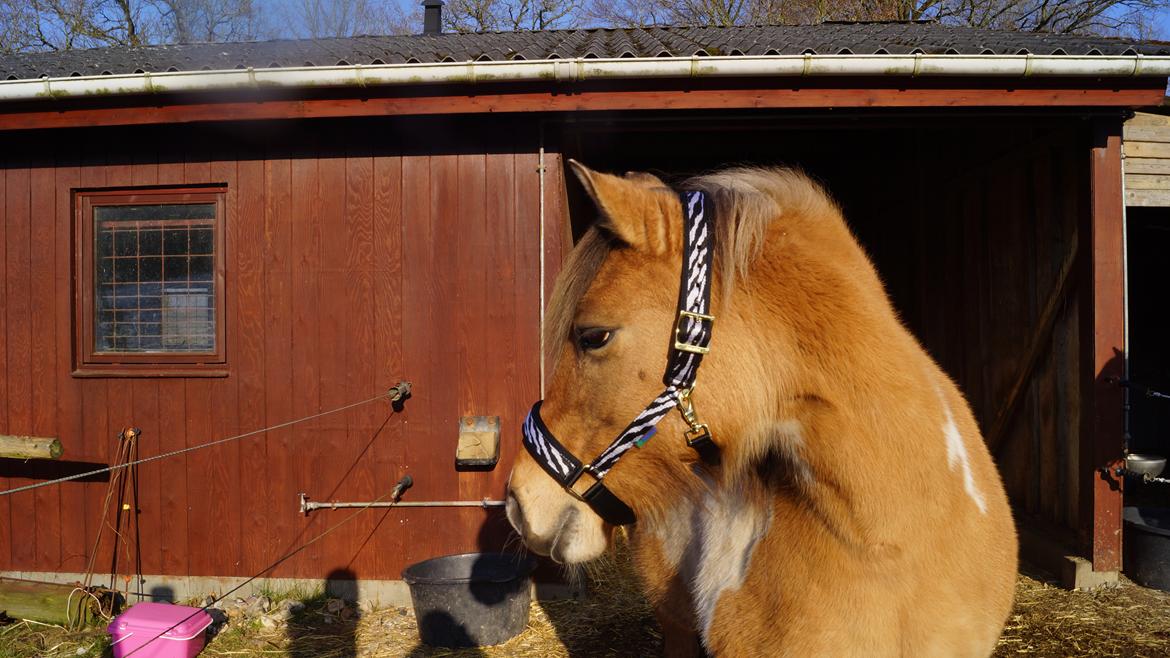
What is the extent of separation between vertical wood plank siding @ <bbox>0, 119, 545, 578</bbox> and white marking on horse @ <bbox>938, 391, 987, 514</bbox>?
3.21 meters

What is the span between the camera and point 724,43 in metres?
5.13

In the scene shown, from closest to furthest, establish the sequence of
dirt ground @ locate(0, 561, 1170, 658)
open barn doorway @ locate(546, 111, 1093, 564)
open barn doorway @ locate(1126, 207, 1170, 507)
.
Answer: dirt ground @ locate(0, 561, 1170, 658) < open barn doorway @ locate(546, 111, 1093, 564) < open barn doorway @ locate(1126, 207, 1170, 507)

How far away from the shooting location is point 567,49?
469 cm

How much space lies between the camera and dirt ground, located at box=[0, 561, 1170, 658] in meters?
3.96

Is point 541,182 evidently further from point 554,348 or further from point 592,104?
point 554,348

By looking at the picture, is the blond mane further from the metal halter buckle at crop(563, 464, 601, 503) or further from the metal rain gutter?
the metal rain gutter

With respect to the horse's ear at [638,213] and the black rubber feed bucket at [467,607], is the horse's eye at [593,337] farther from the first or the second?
the black rubber feed bucket at [467,607]

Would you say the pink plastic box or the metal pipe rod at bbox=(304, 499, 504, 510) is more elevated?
the metal pipe rod at bbox=(304, 499, 504, 510)

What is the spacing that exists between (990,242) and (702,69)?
3.68 meters

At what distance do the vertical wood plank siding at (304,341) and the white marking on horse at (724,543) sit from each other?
2.77 meters

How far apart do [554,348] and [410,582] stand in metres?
2.89

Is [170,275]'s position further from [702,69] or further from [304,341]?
[702,69]

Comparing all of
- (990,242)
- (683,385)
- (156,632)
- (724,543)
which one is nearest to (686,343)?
(683,385)

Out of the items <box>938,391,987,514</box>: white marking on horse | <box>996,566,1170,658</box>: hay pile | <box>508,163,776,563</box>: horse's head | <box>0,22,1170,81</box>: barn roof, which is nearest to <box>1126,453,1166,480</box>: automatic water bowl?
<box>996,566,1170,658</box>: hay pile
